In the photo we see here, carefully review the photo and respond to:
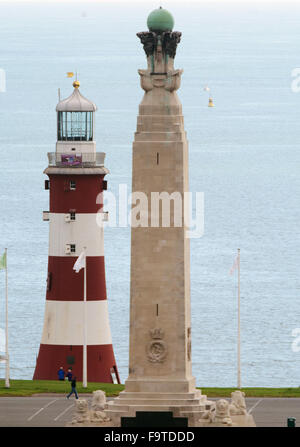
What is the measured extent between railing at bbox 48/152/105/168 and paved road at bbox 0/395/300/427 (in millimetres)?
9901

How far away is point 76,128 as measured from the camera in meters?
68.6

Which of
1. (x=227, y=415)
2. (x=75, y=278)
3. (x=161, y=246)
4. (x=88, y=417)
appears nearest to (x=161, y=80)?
(x=161, y=246)

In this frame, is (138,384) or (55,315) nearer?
(138,384)

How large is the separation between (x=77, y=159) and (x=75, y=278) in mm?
4392

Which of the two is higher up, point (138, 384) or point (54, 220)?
point (54, 220)

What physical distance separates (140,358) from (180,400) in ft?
5.08

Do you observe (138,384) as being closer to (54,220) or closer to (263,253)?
(54,220)

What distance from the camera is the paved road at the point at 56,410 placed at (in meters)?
54.3

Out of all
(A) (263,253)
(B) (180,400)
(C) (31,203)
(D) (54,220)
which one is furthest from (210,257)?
(B) (180,400)

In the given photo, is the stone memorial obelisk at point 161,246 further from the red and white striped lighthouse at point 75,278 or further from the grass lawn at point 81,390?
the red and white striped lighthouse at point 75,278

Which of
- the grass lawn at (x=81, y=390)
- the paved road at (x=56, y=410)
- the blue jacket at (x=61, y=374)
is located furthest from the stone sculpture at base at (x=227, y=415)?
the blue jacket at (x=61, y=374)

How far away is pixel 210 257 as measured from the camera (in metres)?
127
